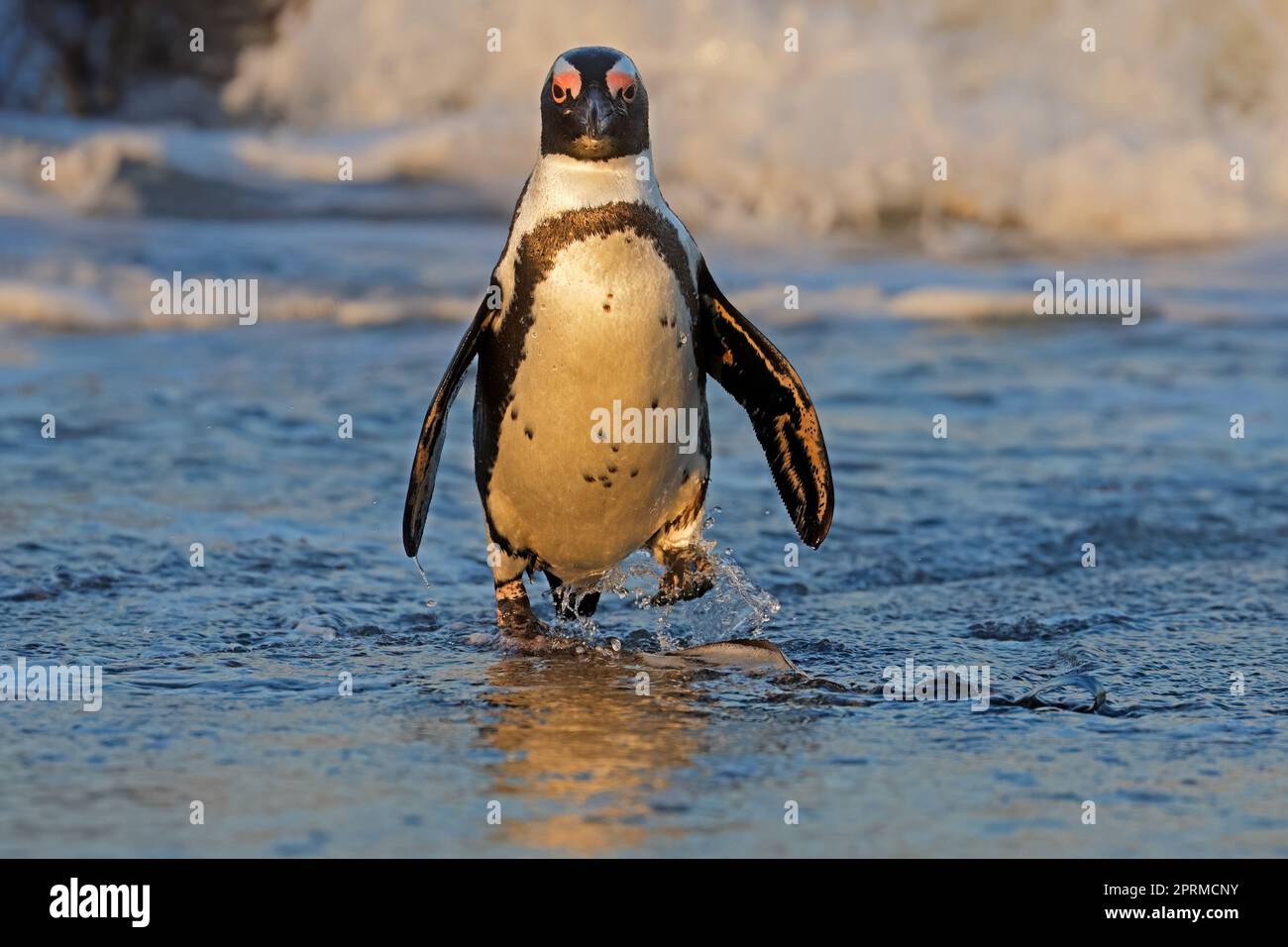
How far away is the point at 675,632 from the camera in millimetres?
4977

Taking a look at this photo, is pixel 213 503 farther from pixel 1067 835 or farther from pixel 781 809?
pixel 1067 835

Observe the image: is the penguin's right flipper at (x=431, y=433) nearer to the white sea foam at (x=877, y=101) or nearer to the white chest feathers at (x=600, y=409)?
the white chest feathers at (x=600, y=409)

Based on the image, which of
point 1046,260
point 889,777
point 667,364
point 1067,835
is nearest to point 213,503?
point 667,364

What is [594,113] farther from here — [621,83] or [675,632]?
[675,632]

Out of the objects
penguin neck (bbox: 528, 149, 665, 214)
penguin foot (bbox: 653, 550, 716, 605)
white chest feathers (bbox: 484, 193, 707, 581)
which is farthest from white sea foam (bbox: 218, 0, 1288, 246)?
penguin neck (bbox: 528, 149, 665, 214)

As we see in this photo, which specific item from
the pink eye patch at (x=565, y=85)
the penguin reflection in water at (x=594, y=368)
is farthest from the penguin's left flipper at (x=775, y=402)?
the pink eye patch at (x=565, y=85)

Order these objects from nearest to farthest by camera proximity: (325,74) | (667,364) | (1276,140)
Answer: (667,364), (1276,140), (325,74)

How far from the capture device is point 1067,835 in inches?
123

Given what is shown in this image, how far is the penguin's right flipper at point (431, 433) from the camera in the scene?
15.2ft

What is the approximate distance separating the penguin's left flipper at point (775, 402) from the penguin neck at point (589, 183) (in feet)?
1.12

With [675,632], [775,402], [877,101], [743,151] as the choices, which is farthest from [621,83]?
[877,101]

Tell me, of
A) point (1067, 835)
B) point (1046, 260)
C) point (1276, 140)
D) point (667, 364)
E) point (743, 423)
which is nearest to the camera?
point (1067, 835)

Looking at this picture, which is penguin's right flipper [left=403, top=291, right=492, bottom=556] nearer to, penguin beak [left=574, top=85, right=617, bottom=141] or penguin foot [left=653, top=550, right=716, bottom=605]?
penguin beak [left=574, top=85, right=617, bottom=141]
